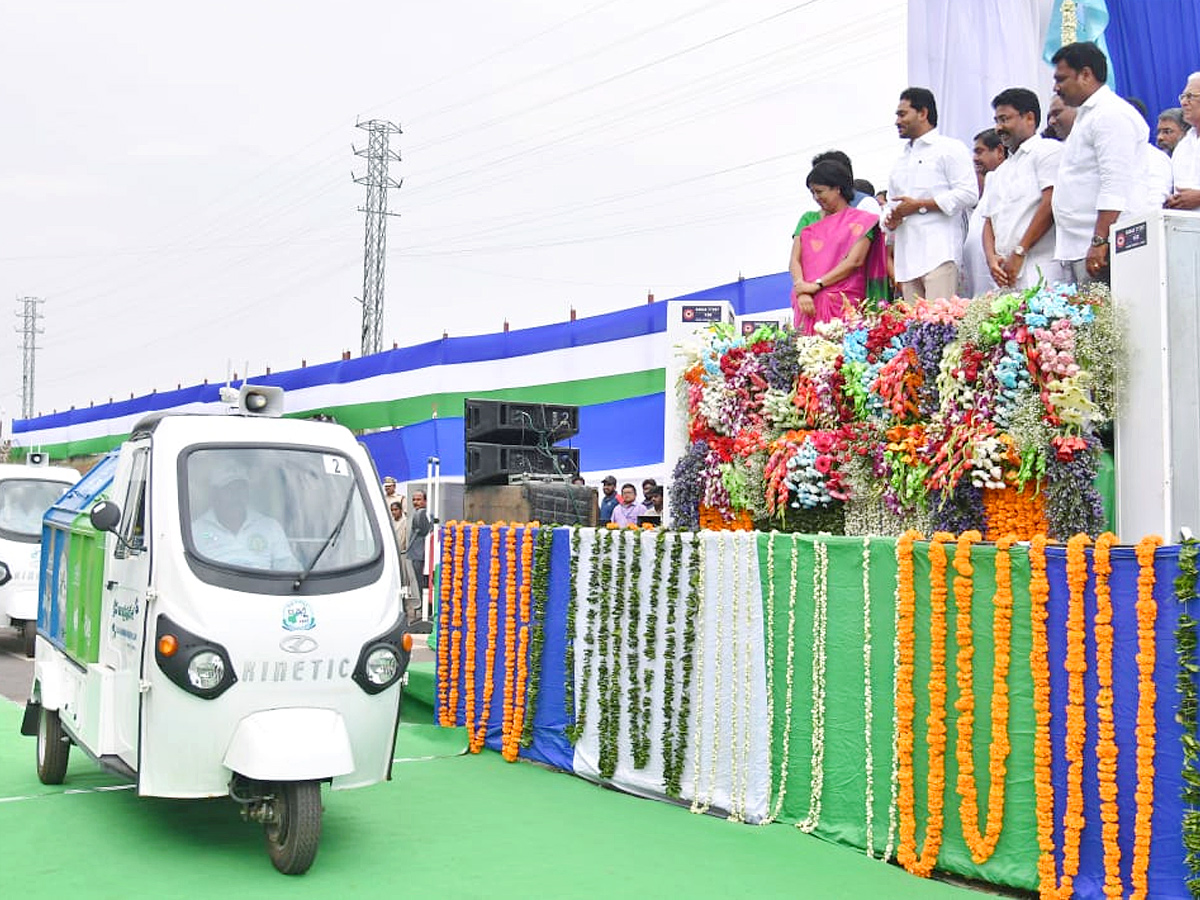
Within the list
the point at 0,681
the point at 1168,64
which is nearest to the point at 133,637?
the point at 0,681

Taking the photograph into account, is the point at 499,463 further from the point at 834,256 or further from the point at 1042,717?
the point at 1042,717

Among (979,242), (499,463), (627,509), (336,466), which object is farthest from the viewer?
(627,509)

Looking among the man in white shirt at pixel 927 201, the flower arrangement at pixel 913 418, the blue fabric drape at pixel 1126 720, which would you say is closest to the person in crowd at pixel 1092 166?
the flower arrangement at pixel 913 418

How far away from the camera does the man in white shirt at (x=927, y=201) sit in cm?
835

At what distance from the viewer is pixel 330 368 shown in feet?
67.9

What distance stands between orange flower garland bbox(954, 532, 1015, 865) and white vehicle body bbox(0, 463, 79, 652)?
10809 mm

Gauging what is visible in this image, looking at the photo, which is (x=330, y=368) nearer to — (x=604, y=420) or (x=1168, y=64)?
(x=604, y=420)

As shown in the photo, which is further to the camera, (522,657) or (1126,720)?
(522,657)

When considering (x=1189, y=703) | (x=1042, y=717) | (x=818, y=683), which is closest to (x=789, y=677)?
(x=818, y=683)

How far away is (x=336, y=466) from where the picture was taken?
6648 millimetres

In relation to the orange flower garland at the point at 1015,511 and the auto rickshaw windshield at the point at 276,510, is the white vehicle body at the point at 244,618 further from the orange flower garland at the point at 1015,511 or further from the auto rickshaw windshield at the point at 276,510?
the orange flower garland at the point at 1015,511

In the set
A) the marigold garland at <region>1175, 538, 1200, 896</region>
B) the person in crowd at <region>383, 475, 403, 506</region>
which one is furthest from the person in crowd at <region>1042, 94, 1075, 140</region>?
the person in crowd at <region>383, 475, 403, 506</region>

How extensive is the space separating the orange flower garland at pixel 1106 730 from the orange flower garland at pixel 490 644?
15.5 feet

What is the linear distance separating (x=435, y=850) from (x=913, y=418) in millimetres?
3468
